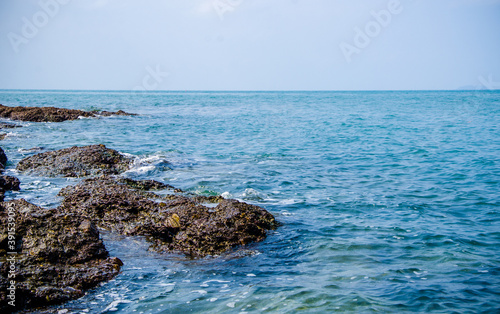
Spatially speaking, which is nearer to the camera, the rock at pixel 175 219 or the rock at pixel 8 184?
the rock at pixel 175 219

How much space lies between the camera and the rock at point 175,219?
7.22 m

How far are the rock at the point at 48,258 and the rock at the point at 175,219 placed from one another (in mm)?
1011

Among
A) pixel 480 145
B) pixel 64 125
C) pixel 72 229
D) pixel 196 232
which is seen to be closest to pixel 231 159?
pixel 196 232

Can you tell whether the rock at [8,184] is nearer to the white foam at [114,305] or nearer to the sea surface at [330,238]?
the sea surface at [330,238]

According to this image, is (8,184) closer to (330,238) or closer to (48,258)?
(48,258)

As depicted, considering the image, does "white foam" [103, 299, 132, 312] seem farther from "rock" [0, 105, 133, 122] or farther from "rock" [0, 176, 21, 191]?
"rock" [0, 105, 133, 122]

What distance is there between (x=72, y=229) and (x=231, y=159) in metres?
10.9

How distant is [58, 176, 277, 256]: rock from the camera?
7.22 meters

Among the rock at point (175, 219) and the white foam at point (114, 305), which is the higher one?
the rock at point (175, 219)

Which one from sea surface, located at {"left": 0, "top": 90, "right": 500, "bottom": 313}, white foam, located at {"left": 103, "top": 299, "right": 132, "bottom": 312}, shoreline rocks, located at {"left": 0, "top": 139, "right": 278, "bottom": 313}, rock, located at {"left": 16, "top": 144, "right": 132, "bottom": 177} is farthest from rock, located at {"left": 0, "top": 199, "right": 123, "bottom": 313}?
rock, located at {"left": 16, "top": 144, "right": 132, "bottom": 177}

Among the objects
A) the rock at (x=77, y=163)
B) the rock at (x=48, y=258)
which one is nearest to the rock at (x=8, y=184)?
the rock at (x=77, y=163)

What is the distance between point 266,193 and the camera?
11.4 metres

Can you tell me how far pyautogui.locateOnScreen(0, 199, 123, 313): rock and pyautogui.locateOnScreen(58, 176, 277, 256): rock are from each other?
1.01 meters

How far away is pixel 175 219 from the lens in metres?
7.76
